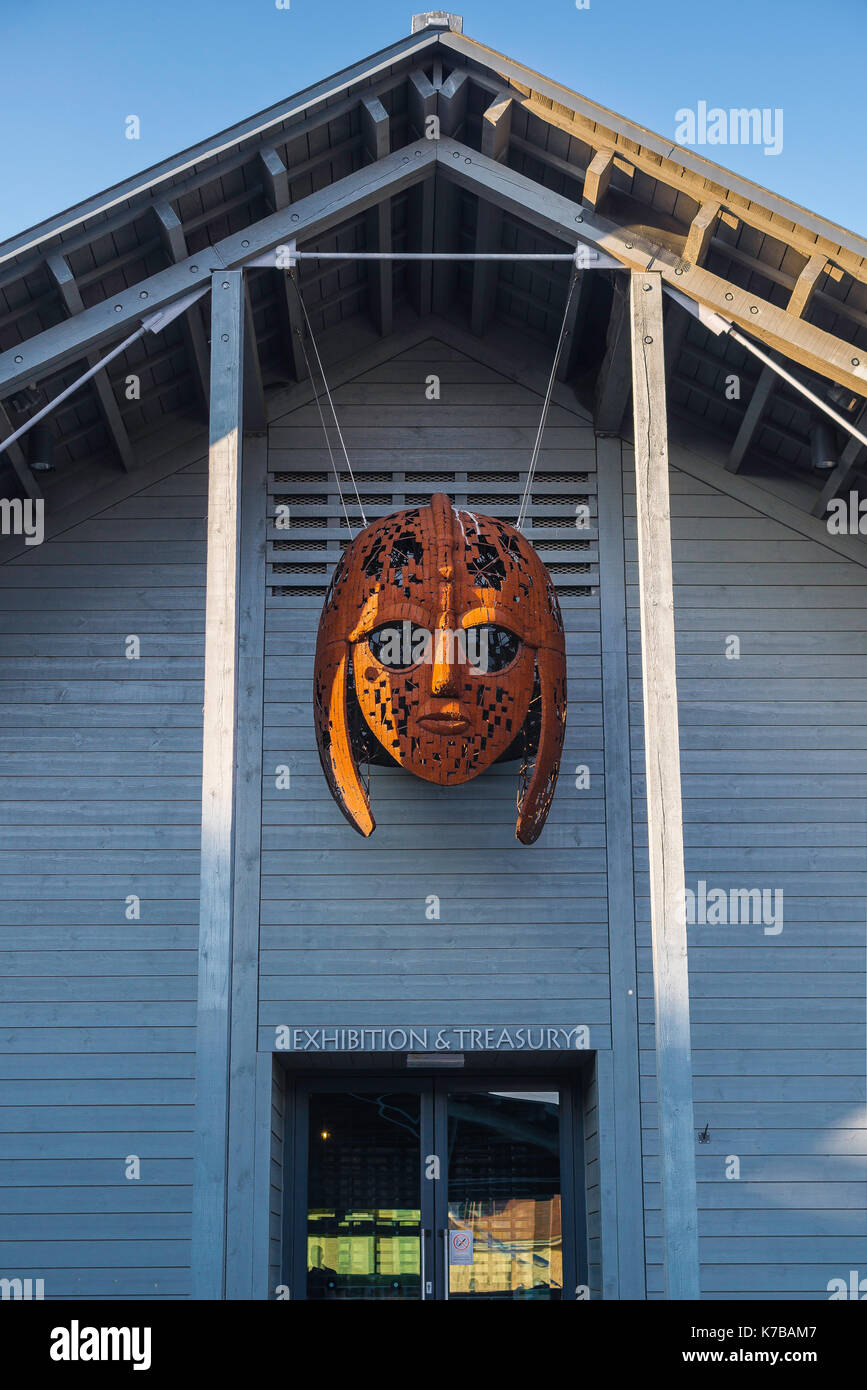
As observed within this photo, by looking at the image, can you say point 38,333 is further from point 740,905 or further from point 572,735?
point 740,905

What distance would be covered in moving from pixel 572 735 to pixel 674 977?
2.93m

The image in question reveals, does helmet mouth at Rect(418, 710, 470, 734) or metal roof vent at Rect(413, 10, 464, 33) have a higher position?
metal roof vent at Rect(413, 10, 464, 33)

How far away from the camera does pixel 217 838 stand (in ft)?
23.5

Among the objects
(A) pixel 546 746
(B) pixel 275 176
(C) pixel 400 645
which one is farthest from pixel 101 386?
(A) pixel 546 746

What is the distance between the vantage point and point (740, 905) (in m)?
9.53

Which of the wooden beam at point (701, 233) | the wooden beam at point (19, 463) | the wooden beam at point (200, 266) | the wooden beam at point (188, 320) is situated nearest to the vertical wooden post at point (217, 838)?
the wooden beam at point (200, 266)

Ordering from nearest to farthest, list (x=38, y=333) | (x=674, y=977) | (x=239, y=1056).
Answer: (x=674, y=977), (x=38, y=333), (x=239, y=1056)

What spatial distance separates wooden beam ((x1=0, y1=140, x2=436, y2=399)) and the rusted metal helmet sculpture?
1.73m

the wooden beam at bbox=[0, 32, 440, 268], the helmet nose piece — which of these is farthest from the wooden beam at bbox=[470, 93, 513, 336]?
the helmet nose piece

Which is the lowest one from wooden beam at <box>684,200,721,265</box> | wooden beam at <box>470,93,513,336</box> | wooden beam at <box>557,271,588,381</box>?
wooden beam at <box>684,200,721,265</box>

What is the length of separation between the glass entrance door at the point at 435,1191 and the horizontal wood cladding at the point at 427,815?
0.77m

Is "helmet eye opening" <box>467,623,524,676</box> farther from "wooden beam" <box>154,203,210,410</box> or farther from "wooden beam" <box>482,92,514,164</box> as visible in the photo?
"wooden beam" <box>482,92,514,164</box>

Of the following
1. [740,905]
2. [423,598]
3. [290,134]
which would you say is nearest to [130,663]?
[423,598]

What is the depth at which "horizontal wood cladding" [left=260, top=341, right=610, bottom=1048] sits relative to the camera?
9383 mm
